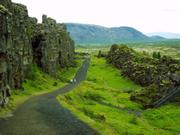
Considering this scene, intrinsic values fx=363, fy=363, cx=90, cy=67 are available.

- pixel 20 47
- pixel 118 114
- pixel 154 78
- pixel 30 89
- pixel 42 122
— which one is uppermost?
pixel 20 47

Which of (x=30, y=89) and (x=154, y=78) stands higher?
(x=30, y=89)

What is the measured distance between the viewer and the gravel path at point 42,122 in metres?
55.3

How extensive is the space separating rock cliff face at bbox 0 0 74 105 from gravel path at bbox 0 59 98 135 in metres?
6.06

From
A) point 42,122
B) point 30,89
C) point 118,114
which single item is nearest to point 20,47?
point 30,89

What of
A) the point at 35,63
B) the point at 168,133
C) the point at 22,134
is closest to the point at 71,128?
the point at 22,134

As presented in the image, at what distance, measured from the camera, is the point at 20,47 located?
102938 mm

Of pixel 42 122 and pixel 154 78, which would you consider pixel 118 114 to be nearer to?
pixel 42 122

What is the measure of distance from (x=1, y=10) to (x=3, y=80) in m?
Answer: 13.6

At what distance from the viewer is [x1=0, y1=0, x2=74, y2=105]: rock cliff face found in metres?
70.1

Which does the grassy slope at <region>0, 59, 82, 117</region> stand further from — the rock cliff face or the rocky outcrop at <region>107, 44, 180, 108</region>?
the rocky outcrop at <region>107, 44, 180, 108</region>

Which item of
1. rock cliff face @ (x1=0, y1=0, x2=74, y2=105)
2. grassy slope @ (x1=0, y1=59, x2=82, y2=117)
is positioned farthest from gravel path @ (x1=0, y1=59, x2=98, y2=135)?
rock cliff face @ (x1=0, y1=0, x2=74, y2=105)

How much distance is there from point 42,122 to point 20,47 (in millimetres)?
46029

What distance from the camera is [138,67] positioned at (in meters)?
169

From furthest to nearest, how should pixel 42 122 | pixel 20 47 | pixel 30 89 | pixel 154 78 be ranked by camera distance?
1. pixel 154 78
2. pixel 20 47
3. pixel 30 89
4. pixel 42 122
